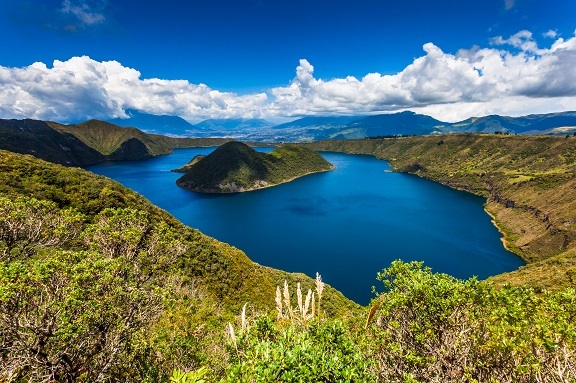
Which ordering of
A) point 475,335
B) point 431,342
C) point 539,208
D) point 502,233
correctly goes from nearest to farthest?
1. point 475,335
2. point 431,342
3. point 502,233
4. point 539,208

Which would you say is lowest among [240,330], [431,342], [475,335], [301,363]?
[431,342]

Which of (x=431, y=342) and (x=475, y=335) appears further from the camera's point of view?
(x=431, y=342)

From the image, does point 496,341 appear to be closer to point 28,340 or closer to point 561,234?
point 28,340

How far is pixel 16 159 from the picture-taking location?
57.4m

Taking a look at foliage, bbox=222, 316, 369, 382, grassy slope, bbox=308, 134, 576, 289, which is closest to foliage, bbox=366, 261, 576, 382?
foliage, bbox=222, 316, 369, 382

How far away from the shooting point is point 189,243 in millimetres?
56688

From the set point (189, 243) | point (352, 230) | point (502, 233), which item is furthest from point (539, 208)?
point (189, 243)

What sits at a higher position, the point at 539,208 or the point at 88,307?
the point at 88,307

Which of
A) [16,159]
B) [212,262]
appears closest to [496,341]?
[212,262]

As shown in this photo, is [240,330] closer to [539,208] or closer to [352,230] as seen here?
[352,230]

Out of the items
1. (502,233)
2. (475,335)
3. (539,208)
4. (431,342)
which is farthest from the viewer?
(539,208)

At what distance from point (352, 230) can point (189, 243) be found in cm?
8295

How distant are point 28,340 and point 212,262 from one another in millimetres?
43493

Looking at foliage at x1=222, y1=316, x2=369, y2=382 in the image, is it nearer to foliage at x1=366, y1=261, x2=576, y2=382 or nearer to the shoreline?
foliage at x1=366, y1=261, x2=576, y2=382
